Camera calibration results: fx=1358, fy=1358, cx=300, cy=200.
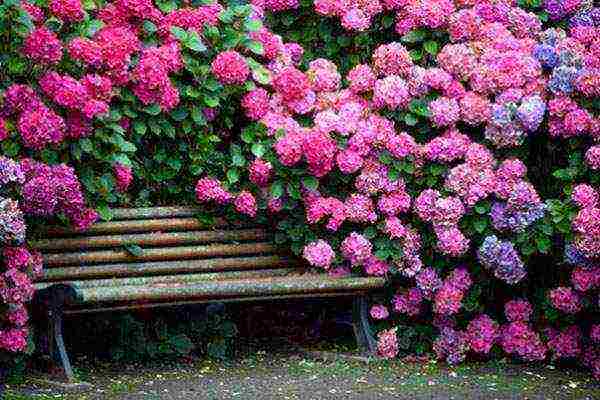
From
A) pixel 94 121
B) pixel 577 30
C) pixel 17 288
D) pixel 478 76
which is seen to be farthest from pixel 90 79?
pixel 577 30

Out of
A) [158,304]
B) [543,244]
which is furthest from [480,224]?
[158,304]

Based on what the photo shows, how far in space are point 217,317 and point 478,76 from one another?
5.54 feet

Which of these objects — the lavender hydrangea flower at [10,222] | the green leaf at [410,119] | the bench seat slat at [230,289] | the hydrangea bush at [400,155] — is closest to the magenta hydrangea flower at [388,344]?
the hydrangea bush at [400,155]

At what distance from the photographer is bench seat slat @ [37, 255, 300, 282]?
5840mm

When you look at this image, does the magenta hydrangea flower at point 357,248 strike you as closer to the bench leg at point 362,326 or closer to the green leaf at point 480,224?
the bench leg at point 362,326

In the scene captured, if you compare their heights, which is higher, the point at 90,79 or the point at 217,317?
the point at 90,79

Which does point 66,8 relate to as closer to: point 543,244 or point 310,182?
point 310,182

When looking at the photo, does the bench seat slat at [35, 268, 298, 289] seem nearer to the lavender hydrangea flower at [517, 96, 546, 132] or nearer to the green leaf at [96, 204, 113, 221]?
the green leaf at [96, 204, 113, 221]

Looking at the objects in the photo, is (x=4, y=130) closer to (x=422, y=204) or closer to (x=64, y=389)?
(x=64, y=389)

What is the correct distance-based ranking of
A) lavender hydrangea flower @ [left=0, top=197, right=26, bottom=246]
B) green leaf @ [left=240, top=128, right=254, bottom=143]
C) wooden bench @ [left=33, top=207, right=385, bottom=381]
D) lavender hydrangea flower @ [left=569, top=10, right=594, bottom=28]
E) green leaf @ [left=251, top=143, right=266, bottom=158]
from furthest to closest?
lavender hydrangea flower @ [left=569, top=10, right=594, bottom=28] → green leaf @ [left=240, top=128, right=254, bottom=143] → green leaf @ [left=251, top=143, right=266, bottom=158] → wooden bench @ [left=33, top=207, right=385, bottom=381] → lavender hydrangea flower @ [left=0, top=197, right=26, bottom=246]

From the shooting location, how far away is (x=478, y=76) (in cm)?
639

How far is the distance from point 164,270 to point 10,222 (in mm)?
1056

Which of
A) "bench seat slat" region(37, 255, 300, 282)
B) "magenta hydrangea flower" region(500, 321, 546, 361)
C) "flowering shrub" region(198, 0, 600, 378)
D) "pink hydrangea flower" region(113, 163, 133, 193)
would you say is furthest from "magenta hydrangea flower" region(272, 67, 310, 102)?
"magenta hydrangea flower" region(500, 321, 546, 361)

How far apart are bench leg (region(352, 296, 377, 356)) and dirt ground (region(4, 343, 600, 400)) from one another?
0.18 m
